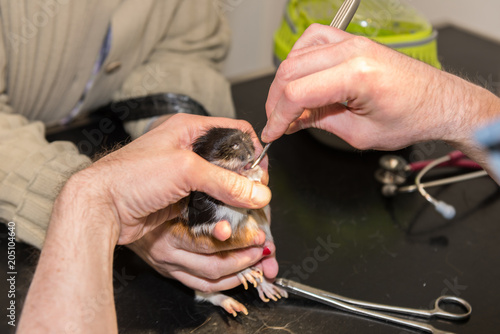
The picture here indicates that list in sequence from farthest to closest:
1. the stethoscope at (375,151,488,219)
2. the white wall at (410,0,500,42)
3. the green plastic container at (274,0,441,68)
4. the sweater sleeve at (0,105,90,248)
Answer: the white wall at (410,0,500,42) < the green plastic container at (274,0,441,68) < the stethoscope at (375,151,488,219) < the sweater sleeve at (0,105,90,248)

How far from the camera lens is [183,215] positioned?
863 millimetres

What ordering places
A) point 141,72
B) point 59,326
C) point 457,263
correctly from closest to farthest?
point 59,326, point 457,263, point 141,72

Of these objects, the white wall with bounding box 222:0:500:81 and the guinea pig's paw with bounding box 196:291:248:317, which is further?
the white wall with bounding box 222:0:500:81

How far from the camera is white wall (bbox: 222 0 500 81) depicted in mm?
2377

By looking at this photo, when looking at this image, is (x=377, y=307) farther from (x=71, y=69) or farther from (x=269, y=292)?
(x=71, y=69)

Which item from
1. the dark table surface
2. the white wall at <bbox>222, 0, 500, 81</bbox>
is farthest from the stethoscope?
the white wall at <bbox>222, 0, 500, 81</bbox>

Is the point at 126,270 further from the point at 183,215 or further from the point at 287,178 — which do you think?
the point at 287,178

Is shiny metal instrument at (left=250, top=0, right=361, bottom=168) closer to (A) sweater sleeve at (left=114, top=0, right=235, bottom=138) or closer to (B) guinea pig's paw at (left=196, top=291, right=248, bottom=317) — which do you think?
(B) guinea pig's paw at (left=196, top=291, right=248, bottom=317)

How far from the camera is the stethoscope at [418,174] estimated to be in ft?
3.73

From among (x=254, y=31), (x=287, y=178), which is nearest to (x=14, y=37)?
(x=287, y=178)

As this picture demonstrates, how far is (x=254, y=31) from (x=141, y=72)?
1.61 m

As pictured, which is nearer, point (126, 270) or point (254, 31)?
point (126, 270)

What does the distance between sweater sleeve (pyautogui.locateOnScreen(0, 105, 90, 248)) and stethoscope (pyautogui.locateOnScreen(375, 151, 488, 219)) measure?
2.48 ft

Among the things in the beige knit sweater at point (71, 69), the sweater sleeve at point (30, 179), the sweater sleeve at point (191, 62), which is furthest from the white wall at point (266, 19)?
the sweater sleeve at point (30, 179)
